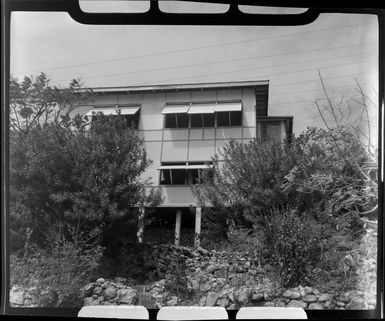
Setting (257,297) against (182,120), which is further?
(257,297)

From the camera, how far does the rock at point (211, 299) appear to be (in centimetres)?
445

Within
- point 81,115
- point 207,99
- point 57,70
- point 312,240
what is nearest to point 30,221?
point 81,115

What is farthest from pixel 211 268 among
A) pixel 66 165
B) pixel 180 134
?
pixel 66 165

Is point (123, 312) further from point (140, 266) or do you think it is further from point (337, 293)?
point (337, 293)

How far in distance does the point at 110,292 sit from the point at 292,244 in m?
1.59

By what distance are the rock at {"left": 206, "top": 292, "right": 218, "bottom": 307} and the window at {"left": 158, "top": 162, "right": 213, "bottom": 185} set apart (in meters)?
0.98

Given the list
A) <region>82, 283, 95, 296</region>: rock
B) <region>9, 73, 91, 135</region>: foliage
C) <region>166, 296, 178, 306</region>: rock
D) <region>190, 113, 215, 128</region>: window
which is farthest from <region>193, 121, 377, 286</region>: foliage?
<region>9, 73, 91, 135</region>: foliage

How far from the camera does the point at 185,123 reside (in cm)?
429

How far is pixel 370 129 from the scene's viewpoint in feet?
13.9

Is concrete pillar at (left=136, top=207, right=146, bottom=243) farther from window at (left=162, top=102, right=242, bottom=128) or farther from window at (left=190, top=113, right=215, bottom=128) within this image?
window at (left=190, top=113, right=215, bottom=128)

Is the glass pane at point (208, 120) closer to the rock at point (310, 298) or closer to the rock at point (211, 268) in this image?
the rock at point (211, 268)

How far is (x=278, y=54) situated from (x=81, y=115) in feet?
5.78

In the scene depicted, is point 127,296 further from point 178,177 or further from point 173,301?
point 178,177

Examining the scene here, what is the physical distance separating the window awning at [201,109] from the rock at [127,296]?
163cm
